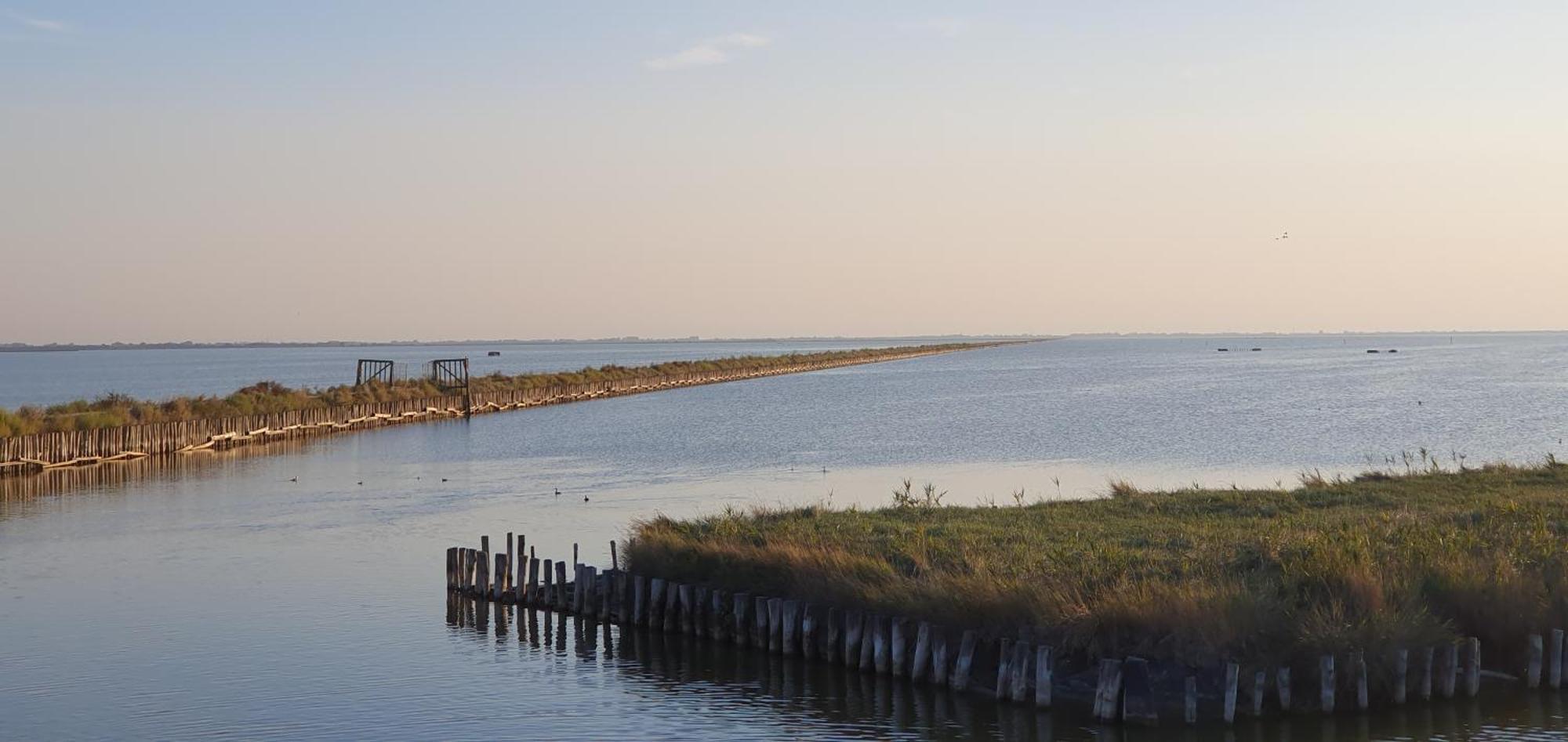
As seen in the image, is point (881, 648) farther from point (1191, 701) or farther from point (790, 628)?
point (1191, 701)

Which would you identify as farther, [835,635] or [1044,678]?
[835,635]

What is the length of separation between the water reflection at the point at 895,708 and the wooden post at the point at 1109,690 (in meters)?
0.19

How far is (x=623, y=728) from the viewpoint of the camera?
1769 cm

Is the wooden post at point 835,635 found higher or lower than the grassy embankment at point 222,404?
lower

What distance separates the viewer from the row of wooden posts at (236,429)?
4978 cm

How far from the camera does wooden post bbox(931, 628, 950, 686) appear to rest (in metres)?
18.5

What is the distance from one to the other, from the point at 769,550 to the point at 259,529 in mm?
17622

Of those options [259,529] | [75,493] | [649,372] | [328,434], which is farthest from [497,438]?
[649,372]

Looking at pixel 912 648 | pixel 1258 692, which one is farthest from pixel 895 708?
pixel 1258 692

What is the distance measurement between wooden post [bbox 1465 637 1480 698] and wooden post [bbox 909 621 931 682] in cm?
635

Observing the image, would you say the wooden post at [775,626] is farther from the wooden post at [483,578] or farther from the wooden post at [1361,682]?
the wooden post at [1361,682]

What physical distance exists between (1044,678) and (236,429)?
174 ft

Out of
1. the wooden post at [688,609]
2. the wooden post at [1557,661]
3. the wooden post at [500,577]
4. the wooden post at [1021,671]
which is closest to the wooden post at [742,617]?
the wooden post at [688,609]

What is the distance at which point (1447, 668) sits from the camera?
17328 millimetres
